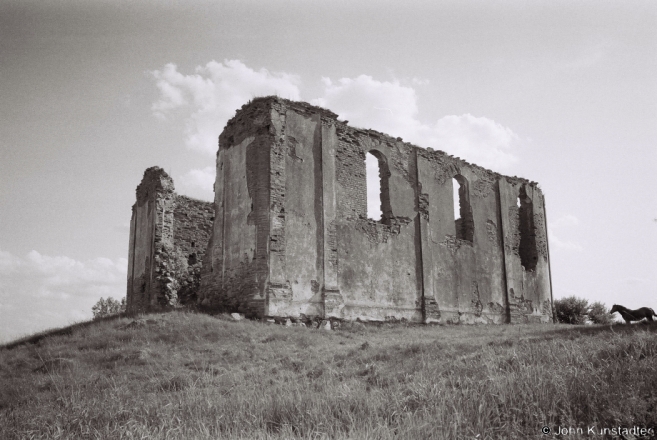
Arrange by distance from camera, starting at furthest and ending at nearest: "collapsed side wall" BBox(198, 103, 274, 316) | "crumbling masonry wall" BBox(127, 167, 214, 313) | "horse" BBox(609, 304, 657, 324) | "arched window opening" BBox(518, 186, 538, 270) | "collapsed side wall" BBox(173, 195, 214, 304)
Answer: "arched window opening" BBox(518, 186, 538, 270), "collapsed side wall" BBox(173, 195, 214, 304), "crumbling masonry wall" BBox(127, 167, 214, 313), "collapsed side wall" BBox(198, 103, 274, 316), "horse" BBox(609, 304, 657, 324)

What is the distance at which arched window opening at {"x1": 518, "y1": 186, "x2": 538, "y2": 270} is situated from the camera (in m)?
21.0

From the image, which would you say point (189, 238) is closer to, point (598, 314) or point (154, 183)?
point (154, 183)

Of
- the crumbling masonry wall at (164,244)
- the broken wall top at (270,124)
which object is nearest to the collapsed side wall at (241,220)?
the broken wall top at (270,124)

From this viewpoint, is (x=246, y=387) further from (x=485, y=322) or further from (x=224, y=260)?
(x=485, y=322)

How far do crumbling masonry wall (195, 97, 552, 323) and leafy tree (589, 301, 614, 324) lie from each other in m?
5.25

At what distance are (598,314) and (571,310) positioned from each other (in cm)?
106

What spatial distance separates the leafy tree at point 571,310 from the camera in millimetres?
22953

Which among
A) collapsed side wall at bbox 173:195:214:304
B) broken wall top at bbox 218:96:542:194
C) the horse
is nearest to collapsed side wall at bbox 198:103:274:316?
broken wall top at bbox 218:96:542:194

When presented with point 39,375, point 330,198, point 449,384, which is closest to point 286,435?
point 449,384

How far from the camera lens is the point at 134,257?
2038cm

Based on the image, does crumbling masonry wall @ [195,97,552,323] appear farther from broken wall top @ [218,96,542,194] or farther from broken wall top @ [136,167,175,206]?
broken wall top @ [136,167,175,206]

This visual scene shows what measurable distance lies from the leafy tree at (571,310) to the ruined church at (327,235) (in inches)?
105

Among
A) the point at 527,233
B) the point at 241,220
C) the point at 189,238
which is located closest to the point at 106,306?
the point at 189,238

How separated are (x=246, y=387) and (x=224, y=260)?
7772mm
